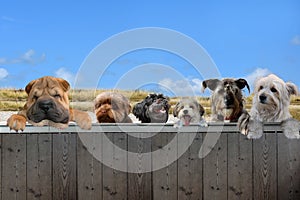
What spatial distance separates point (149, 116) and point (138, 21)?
0.66 metres

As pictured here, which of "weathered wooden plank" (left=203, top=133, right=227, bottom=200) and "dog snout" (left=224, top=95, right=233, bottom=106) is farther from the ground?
"dog snout" (left=224, top=95, right=233, bottom=106)

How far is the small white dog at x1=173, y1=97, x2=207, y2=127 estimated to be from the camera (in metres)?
3.43

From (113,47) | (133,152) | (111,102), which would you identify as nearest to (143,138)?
(133,152)

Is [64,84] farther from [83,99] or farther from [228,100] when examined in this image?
[228,100]

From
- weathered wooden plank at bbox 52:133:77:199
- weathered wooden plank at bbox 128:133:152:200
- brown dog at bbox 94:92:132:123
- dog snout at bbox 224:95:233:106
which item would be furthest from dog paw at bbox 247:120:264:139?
weathered wooden plank at bbox 52:133:77:199

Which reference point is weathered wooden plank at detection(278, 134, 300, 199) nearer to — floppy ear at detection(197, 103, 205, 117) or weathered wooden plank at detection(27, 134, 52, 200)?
floppy ear at detection(197, 103, 205, 117)

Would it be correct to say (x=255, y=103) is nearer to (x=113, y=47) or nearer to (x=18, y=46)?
(x=113, y=47)

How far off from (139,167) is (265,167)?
88cm

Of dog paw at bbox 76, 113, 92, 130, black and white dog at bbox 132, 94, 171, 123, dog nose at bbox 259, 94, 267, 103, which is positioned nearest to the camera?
dog nose at bbox 259, 94, 267, 103

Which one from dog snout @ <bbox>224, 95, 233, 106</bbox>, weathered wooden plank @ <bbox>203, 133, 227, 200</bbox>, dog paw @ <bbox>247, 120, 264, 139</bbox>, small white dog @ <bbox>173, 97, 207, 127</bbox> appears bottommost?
weathered wooden plank @ <bbox>203, 133, 227, 200</bbox>

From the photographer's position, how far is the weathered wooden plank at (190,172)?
3.57 metres

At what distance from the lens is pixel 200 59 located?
11.4ft

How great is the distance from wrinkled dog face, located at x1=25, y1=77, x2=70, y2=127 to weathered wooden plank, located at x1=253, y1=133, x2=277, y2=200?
134 centimetres

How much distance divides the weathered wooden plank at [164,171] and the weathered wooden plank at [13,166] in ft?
3.00
